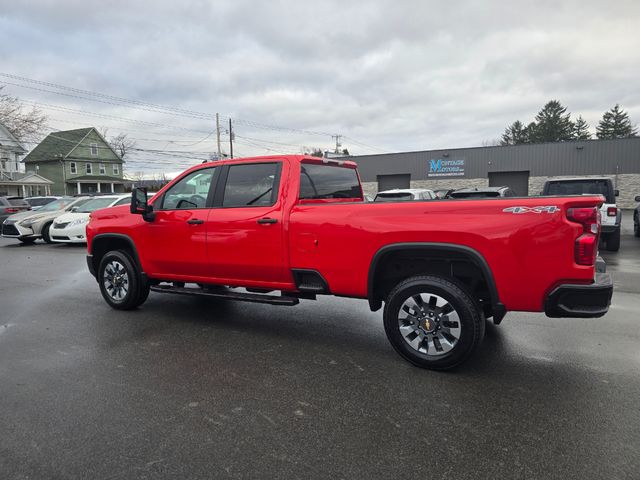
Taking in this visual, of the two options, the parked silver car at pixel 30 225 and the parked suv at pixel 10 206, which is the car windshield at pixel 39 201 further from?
the parked silver car at pixel 30 225

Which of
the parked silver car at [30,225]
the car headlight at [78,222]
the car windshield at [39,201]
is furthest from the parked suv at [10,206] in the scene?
the car headlight at [78,222]

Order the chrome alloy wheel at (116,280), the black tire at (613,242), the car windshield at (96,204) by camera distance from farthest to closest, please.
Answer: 1. the car windshield at (96,204)
2. the black tire at (613,242)
3. the chrome alloy wheel at (116,280)

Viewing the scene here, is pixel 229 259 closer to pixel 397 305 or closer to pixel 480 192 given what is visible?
pixel 397 305

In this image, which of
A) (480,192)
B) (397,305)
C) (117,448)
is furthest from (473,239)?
(480,192)

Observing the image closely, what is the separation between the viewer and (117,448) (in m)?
2.58

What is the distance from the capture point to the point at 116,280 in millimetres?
5707

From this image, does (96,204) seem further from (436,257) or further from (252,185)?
(436,257)

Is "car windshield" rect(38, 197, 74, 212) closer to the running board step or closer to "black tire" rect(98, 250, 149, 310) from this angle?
"black tire" rect(98, 250, 149, 310)

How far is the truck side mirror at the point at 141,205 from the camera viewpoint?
5059mm

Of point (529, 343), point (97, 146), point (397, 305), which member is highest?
point (97, 146)

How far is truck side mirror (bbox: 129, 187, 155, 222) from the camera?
5059mm

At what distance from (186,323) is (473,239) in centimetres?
350

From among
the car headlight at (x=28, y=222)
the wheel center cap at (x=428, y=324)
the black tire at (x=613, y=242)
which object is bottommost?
the black tire at (x=613, y=242)

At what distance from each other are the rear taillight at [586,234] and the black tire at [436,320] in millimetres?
856
